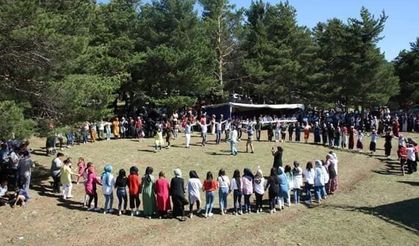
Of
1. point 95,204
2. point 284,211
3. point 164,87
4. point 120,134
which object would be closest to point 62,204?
point 95,204

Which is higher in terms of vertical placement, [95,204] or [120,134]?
[120,134]

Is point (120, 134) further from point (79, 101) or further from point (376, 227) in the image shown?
point (376, 227)

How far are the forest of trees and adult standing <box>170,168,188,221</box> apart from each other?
5.22 m

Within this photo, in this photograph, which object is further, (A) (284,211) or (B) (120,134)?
(B) (120,134)

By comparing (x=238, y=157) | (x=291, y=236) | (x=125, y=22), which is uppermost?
(x=125, y=22)

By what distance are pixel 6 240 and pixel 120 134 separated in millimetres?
18023

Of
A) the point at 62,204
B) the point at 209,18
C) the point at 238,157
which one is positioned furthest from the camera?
the point at 209,18

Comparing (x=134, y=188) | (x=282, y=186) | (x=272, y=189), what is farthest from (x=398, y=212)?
(x=134, y=188)

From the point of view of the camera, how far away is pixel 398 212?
18.9 meters

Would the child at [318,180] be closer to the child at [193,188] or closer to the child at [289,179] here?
the child at [289,179]

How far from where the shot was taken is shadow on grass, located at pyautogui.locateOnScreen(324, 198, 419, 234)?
17520 millimetres

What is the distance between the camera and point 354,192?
21453 mm

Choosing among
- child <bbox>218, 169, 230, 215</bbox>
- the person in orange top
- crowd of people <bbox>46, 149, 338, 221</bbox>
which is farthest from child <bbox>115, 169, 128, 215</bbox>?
child <bbox>218, 169, 230, 215</bbox>

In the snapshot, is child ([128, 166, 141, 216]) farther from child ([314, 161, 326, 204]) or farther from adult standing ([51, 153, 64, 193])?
child ([314, 161, 326, 204])
